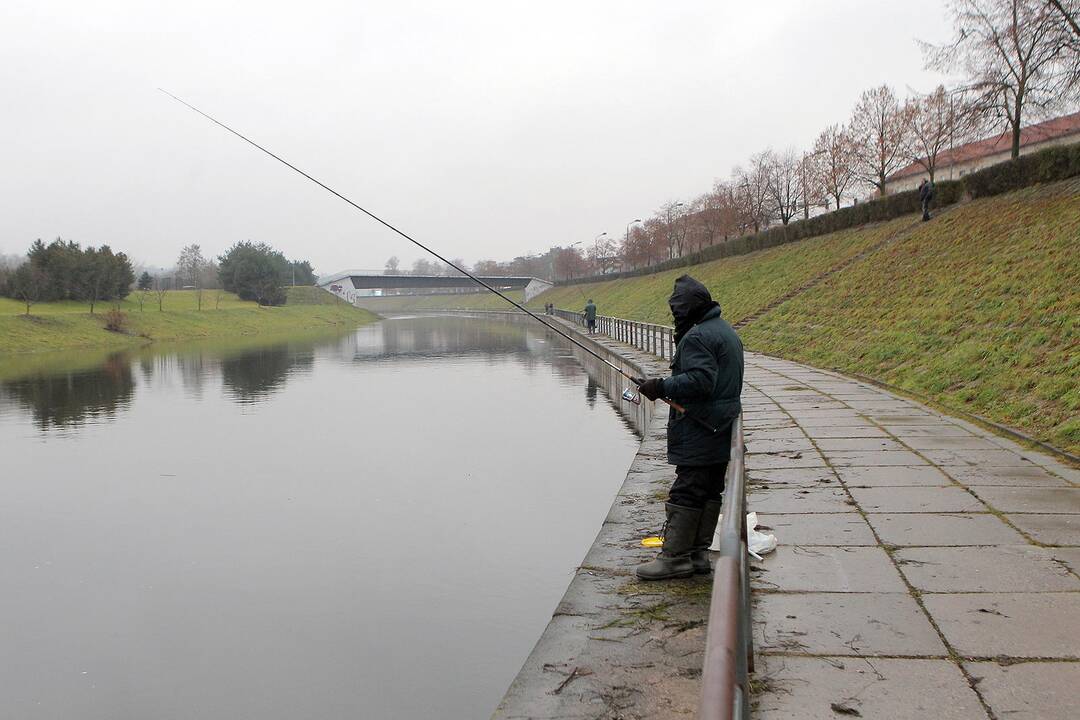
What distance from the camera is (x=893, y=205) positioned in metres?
29.9

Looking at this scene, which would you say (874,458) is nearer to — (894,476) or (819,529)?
(894,476)

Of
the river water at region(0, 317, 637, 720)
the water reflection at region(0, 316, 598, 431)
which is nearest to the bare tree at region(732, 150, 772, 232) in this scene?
the water reflection at region(0, 316, 598, 431)

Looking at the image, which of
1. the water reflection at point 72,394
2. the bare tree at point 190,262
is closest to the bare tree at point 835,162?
the water reflection at point 72,394

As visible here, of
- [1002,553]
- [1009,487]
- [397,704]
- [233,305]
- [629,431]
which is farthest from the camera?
[233,305]

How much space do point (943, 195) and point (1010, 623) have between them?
26.6 meters

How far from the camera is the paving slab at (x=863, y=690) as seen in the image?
10.1ft

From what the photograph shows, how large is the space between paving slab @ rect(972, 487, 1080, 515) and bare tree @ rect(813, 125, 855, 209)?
136ft

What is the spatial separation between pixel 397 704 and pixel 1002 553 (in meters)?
3.60

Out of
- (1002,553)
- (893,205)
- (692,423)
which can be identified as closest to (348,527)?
(692,423)

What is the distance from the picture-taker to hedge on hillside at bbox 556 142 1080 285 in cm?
2061

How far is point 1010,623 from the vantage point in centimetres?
381

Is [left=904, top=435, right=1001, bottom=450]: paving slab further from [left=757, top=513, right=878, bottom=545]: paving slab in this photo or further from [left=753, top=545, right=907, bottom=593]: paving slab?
[left=753, top=545, right=907, bottom=593]: paving slab

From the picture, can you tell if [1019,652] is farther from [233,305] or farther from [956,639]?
[233,305]

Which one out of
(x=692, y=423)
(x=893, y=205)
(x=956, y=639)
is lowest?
(x=956, y=639)
